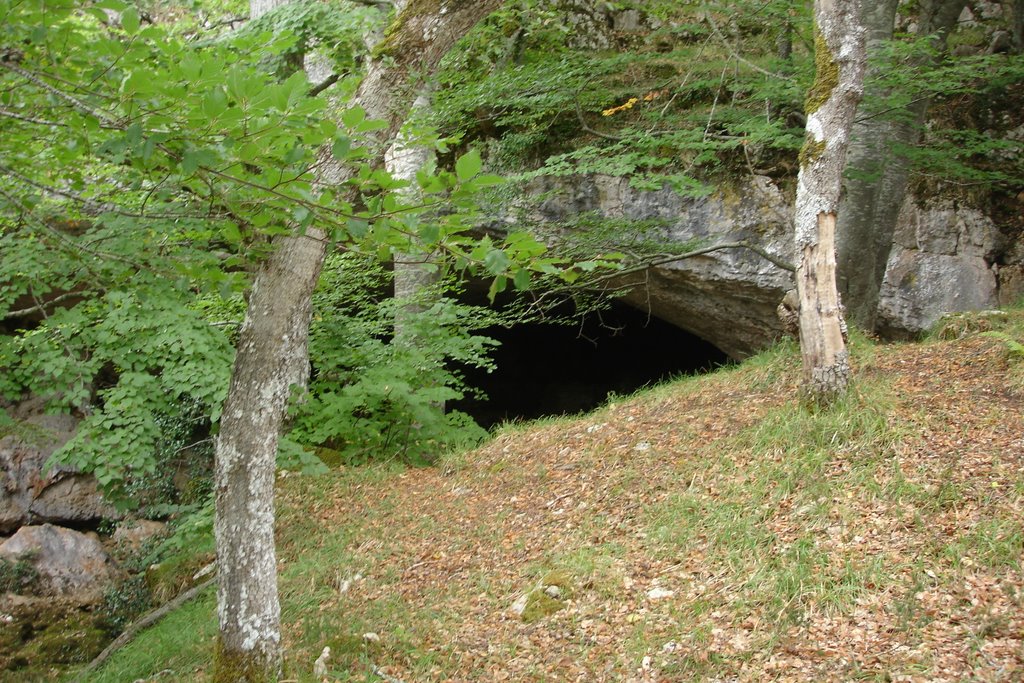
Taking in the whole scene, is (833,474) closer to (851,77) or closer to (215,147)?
(851,77)

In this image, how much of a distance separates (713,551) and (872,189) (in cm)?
437

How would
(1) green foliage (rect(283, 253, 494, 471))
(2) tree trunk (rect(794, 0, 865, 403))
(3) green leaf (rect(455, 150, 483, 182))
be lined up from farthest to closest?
(1) green foliage (rect(283, 253, 494, 471)), (2) tree trunk (rect(794, 0, 865, 403)), (3) green leaf (rect(455, 150, 483, 182))

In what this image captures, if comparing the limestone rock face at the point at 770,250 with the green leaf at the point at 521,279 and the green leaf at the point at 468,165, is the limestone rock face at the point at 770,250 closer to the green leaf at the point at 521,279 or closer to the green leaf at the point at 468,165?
the green leaf at the point at 521,279

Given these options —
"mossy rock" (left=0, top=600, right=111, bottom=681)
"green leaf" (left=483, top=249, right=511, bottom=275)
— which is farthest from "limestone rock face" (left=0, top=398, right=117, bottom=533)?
"green leaf" (left=483, top=249, right=511, bottom=275)

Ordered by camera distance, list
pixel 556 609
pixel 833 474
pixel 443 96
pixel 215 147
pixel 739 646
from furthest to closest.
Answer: pixel 443 96, pixel 833 474, pixel 556 609, pixel 739 646, pixel 215 147

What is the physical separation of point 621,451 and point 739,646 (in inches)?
103

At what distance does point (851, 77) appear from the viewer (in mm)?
5656

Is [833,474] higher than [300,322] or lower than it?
lower

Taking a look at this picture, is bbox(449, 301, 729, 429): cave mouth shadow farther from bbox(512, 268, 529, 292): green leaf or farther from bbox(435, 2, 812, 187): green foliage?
bbox(512, 268, 529, 292): green leaf

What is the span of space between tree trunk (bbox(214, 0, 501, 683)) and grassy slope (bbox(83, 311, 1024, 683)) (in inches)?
15.3

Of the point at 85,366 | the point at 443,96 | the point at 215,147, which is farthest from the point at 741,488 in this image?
the point at 443,96

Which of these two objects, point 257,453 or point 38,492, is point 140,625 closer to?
point 257,453

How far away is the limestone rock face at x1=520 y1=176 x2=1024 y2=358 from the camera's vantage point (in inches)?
348

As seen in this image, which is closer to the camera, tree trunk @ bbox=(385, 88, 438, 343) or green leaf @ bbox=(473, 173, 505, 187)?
green leaf @ bbox=(473, 173, 505, 187)
